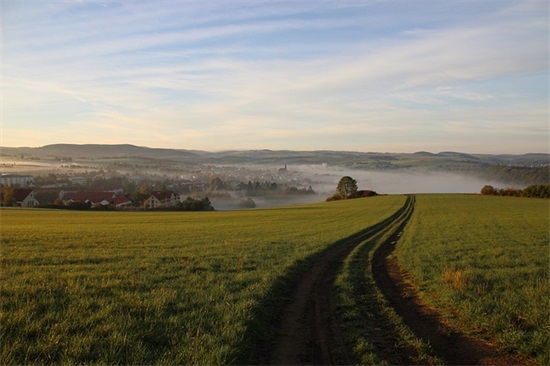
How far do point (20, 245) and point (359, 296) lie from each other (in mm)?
19784

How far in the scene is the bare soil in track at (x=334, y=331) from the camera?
24.0ft

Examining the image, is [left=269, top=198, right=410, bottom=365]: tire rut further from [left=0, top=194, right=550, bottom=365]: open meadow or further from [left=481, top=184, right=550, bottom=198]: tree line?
[left=481, top=184, right=550, bottom=198]: tree line

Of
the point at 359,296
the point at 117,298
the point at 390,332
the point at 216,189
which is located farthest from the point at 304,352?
the point at 216,189

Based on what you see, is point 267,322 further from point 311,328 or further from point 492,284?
point 492,284

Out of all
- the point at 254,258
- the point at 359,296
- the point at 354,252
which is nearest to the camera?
the point at 359,296

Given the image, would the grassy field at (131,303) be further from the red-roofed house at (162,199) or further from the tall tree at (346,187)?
the tall tree at (346,187)

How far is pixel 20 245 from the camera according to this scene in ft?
70.9

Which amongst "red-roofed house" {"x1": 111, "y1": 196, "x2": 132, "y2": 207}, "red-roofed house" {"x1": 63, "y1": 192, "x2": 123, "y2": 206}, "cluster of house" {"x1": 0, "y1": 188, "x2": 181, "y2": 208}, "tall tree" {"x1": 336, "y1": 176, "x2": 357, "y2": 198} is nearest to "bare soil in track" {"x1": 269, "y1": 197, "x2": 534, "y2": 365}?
"cluster of house" {"x1": 0, "y1": 188, "x2": 181, "y2": 208}

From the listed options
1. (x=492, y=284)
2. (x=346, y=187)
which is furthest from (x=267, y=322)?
(x=346, y=187)

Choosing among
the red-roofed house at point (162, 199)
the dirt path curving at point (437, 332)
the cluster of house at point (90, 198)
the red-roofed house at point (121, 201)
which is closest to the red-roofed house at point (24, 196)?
the cluster of house at point (90, 198)

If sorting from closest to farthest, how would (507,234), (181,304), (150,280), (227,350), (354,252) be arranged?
(227,350) → (181,304) → (150,280) → (354,252) → (507,234)

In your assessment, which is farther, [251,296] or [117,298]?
[251,296]

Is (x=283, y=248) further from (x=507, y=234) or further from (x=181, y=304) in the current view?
(x=507, y=234)

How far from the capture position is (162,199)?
10762 cm
